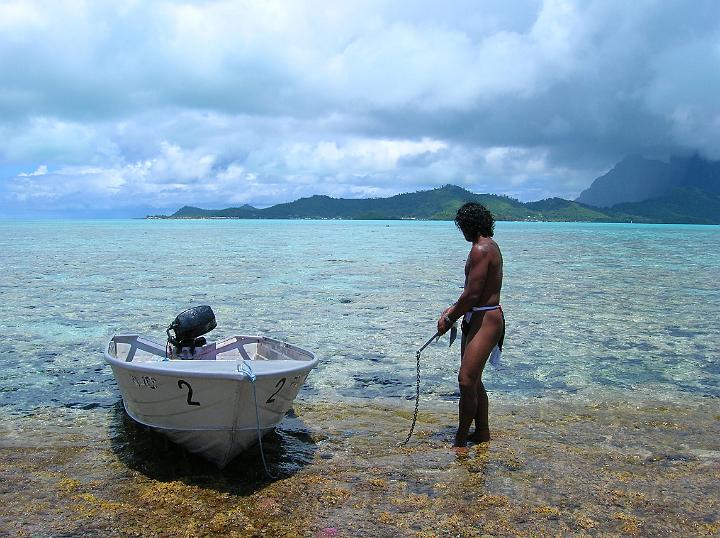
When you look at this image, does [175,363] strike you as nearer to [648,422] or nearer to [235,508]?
[235,508]

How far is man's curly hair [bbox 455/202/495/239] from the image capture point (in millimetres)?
7648

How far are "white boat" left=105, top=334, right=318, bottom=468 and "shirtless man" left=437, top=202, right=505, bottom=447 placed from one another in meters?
2.02

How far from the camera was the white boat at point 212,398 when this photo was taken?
6875 millimetres

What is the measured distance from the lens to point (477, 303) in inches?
301

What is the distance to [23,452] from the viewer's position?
8.24 m

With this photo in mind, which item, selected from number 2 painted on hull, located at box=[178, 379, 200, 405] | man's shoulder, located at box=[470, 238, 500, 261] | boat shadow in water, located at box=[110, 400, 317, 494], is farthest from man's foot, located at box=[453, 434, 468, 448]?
number 2 painted on hull, located at box=[178, 379, 200, 405]

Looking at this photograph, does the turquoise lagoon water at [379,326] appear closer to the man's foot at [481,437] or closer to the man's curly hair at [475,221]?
the man's foot at [481,437]

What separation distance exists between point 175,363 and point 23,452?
265 cm

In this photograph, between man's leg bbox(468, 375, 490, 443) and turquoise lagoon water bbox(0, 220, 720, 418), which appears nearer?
man's leg bbox(468, 375, 490, 443)

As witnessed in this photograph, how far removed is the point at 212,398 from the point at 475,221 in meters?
3.99

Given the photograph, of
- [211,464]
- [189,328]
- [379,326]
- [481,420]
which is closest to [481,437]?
[481,420]

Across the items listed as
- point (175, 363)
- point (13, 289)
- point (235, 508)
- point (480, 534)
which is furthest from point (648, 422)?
point (13, 289)

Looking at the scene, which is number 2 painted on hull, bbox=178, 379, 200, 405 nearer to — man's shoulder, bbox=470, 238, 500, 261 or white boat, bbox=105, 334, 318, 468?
white boat, bbox=105, 334, 318, 468

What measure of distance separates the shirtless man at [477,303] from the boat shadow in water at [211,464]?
2.49m
